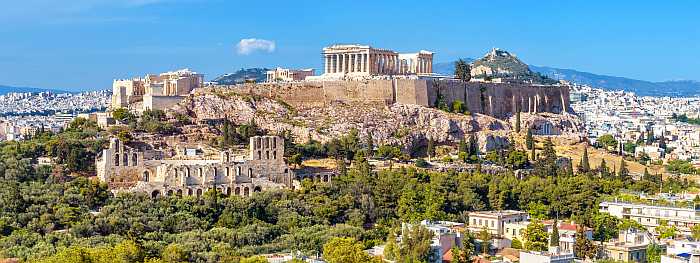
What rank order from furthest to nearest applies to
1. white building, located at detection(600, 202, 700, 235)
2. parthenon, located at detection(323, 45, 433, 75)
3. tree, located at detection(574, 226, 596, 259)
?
parthenon, located at detection(323, 45, 433, 75) < white building, located at detection(600, 202, 700, 235) < tree, located at detection(574, 226, 596, 259)

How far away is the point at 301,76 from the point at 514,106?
13243mm

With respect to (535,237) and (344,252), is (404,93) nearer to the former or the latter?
(535,237)

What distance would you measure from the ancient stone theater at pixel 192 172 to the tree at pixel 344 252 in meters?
9.66

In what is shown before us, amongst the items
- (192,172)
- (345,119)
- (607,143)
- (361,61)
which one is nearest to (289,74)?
(361,61)

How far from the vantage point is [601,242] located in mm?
39062

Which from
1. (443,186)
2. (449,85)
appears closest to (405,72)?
(449,85)

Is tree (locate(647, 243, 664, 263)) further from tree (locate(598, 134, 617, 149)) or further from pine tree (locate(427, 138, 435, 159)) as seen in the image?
tree (locate(598, 134, 617, 149))

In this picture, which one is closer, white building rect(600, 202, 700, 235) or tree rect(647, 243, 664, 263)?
tree rect(647, 243, 664, 263)

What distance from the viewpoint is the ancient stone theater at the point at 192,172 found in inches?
1674

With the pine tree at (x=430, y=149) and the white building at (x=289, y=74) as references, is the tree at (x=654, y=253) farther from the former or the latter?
the white building at (x=289, y=74)

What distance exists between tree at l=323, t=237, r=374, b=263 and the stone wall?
24.9 m

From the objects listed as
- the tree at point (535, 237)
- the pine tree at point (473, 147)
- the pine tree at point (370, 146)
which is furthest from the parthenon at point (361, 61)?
the tree at point (535, 237)

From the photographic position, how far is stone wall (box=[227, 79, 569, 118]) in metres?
59.2

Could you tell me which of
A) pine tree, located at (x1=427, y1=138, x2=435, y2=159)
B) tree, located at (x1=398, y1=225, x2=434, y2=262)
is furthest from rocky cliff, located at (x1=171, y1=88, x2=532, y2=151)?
tree, located at (x1=398, y1=225, x2=434, y2=262)
